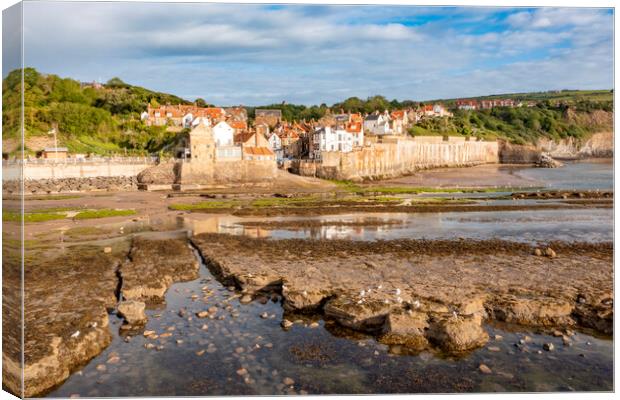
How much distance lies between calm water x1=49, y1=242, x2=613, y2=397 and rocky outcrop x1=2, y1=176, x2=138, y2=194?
38.5 meters

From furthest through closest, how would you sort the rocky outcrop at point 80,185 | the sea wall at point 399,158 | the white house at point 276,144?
the white house at point 276,144 → the sea wall at point 399,158 → the rocky outcrop at point 80,185

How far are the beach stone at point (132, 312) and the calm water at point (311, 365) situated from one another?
1.05 ft

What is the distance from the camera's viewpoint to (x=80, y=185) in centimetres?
4797

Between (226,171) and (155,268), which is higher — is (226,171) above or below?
above

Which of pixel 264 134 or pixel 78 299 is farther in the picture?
pixel 264 134

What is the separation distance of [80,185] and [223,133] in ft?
62.6

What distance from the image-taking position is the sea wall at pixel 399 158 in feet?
198

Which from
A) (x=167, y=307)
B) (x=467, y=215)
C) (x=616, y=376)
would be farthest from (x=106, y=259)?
(x=467, y=215)

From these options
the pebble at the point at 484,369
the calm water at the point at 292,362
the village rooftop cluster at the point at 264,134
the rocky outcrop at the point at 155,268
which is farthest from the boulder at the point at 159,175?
the pebble at the point at 484,369

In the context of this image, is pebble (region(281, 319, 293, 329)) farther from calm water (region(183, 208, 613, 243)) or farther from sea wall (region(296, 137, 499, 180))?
sea wall (region(296, 137, 499, 180))

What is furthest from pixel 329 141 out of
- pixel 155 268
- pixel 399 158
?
pixel 155 268

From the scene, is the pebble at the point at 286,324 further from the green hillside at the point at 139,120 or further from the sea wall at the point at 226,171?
the sea wall at the point at 226,171

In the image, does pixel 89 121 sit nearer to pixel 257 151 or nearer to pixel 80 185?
pixel 80 185

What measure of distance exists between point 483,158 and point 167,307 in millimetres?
102321
